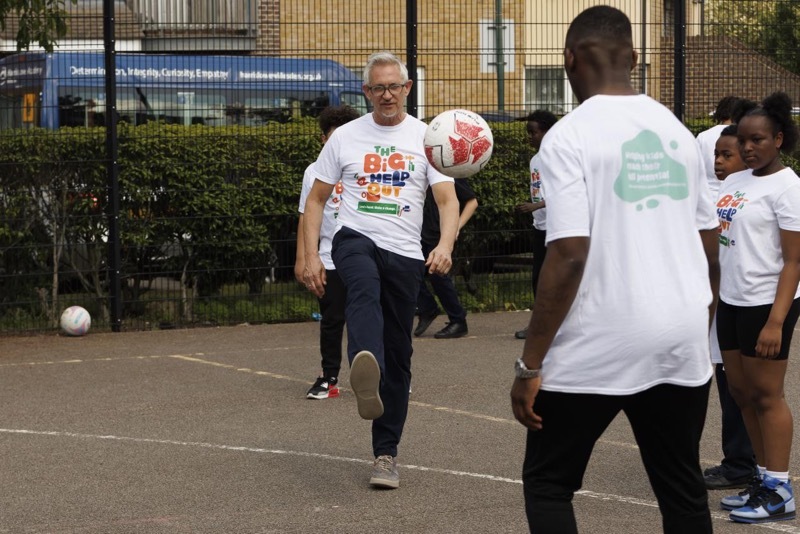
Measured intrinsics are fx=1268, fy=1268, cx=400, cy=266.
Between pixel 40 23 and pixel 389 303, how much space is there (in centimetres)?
644

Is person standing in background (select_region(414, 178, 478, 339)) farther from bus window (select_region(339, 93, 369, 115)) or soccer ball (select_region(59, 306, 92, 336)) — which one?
soccer ball (select_region(59, 306, 92, 336))

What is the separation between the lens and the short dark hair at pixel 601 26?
12.1 ft

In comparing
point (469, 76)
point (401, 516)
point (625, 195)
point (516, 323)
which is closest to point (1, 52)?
point (469, 76)

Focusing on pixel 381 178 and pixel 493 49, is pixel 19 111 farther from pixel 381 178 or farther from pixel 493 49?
pixel 381 178

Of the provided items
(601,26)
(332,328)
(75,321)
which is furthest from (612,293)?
(75,321)

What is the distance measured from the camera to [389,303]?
6105 millimetres

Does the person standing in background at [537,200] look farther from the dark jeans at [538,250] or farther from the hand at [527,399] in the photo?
the hand at [527,399]

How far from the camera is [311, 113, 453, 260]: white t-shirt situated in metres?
6.13

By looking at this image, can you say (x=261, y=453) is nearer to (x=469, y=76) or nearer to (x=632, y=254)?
(x=632, y=254)

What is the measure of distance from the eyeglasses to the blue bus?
20.2ft

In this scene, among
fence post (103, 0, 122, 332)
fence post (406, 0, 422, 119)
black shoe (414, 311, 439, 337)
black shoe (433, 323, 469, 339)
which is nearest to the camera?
black shoe (433, 323, 469, 339)

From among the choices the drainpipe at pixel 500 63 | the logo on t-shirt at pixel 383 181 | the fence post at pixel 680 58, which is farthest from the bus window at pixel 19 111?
the fence post at pixel 680 58

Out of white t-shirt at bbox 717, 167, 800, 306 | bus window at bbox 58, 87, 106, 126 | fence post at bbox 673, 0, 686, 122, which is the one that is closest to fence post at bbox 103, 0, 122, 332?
bus window at bbox 58, 87, 106, 126

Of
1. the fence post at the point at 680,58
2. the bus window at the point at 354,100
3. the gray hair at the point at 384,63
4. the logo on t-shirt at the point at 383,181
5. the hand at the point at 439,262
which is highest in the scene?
the fence post at the point at 680,58
